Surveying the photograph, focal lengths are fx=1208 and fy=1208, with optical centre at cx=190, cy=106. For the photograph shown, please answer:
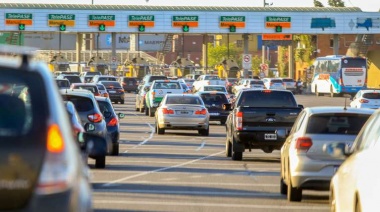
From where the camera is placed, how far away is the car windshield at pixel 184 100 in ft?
135

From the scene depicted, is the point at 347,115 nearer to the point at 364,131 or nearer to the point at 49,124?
the point at 364,131

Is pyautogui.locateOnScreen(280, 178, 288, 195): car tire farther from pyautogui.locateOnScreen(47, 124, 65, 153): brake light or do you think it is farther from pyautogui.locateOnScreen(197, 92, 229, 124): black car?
pyautogui.locateOnScreen(197, 92, 229, 124): black car

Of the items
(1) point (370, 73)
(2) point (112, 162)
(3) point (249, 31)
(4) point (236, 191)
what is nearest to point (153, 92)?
(2) point (112, 162)

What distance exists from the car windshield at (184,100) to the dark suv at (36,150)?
3384 centimetres

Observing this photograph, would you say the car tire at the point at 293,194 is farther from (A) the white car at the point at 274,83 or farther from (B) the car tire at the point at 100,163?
(A) the white car at the point at 274,83

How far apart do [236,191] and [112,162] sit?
689cm

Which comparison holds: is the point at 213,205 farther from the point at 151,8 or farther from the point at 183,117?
the point at 151,8

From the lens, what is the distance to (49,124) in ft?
22.1

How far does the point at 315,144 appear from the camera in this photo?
55.9 ft

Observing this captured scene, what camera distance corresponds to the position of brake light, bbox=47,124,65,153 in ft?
21.9

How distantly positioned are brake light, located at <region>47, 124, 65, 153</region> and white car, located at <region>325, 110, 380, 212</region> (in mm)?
3447

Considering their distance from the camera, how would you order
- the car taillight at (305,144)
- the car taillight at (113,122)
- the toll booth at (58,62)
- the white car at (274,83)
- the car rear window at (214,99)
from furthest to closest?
1. the toll booth at (58,62)
2. the white car at (274,83)
3. the car rear window at (214,99)
4. the car taillight at (113,122)
5. the car taillight at (305,144)

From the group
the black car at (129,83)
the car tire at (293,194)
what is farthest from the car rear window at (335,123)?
the black car at (129,83)

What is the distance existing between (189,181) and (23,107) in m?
14.4
